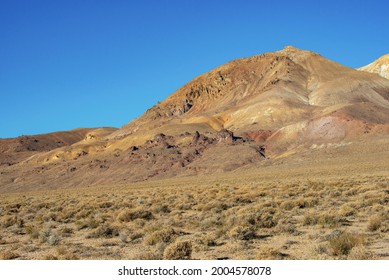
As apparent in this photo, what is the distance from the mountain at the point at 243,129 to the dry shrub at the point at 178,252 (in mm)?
72335

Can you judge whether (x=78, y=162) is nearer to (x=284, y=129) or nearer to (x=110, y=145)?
(x=110, y=145)

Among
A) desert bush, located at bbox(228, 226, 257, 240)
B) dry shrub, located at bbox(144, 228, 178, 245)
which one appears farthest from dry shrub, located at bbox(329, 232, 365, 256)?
dry shrub, located at bbox(144, 228, 178, 245)

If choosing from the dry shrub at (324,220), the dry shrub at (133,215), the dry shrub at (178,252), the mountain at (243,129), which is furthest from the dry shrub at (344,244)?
the mountain at (243,129)

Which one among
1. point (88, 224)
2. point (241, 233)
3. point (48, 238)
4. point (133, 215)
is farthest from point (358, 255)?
point (133, 215)

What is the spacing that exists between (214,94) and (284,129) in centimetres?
7088

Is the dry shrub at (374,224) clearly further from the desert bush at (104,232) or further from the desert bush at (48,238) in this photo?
the desert bush at (48,238)

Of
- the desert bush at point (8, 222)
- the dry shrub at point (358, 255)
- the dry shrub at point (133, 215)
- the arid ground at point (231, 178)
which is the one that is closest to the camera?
the dry shrub at point (358, 255)

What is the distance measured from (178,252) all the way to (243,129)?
110 meters

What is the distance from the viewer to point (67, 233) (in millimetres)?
20062

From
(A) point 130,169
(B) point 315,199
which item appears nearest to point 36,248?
(B) point 315,199

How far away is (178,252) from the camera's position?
43.6ft

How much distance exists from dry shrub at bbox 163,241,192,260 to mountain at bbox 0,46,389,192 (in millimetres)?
72335

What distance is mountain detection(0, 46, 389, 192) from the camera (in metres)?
Answer: 98.0

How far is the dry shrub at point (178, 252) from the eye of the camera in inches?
515
